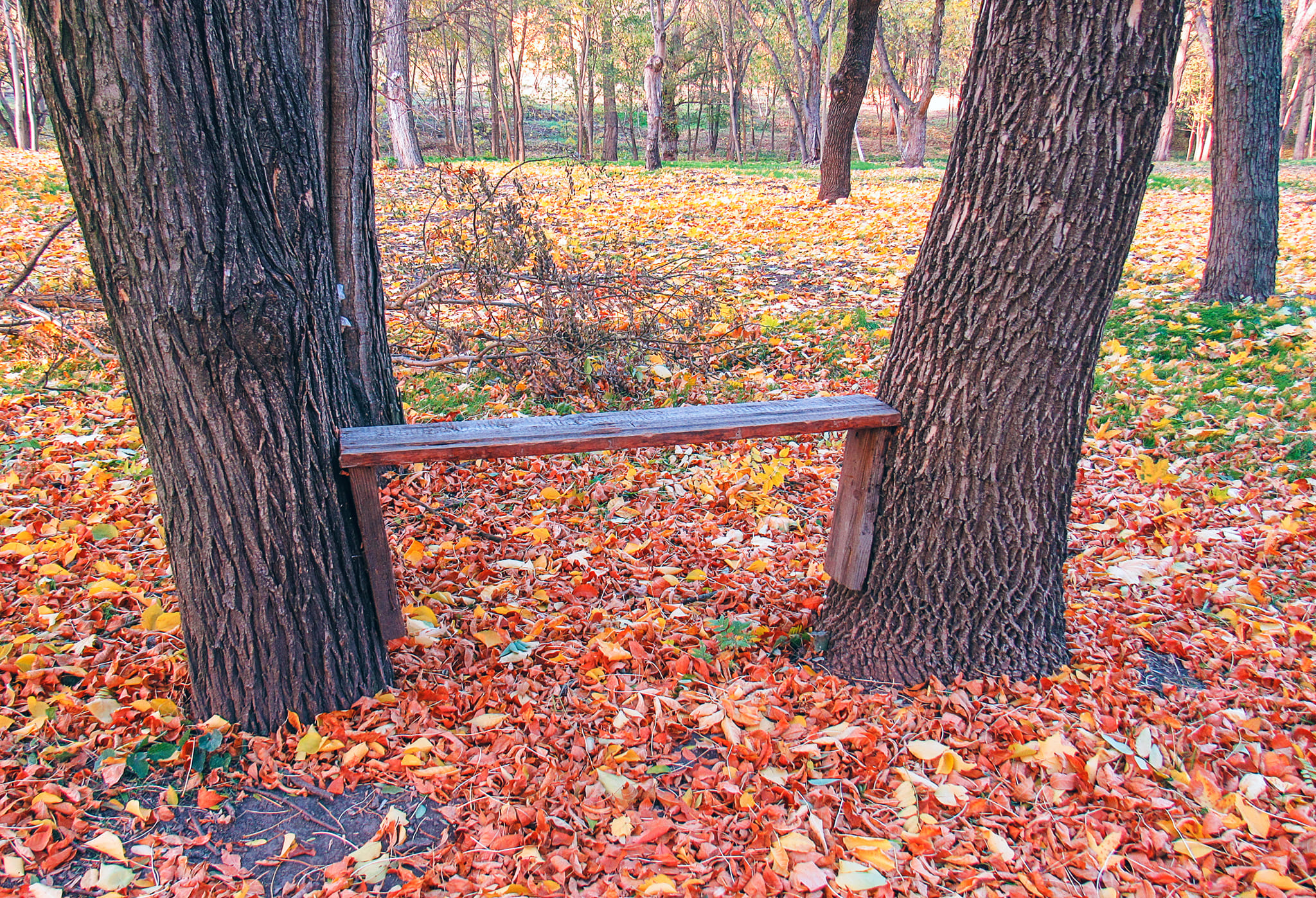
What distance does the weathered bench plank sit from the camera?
225cm

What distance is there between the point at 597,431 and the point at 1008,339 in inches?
47.1

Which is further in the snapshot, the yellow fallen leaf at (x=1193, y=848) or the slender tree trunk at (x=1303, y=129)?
the slender tree trunk at (x=1303, y=129)

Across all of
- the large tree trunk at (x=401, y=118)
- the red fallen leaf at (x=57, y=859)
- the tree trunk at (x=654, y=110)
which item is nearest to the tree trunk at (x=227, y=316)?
the red fallen leaf at (x=57, y=859)

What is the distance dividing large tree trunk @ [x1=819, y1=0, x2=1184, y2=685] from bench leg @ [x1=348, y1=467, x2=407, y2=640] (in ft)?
4.78

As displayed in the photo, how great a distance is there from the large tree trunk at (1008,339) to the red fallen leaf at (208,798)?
1.88m

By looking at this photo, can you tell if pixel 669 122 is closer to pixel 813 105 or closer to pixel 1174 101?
pixel 813 105

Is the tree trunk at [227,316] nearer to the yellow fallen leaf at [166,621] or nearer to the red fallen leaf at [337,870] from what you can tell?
the yellow fallen leaf at [166,621]

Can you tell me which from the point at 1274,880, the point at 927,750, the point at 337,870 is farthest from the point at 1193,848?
the point at 337,870

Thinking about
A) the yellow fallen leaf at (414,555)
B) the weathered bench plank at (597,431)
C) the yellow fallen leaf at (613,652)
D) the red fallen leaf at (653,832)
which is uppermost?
the weathered bench plank at (597,431)

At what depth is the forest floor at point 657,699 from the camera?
1.99 m

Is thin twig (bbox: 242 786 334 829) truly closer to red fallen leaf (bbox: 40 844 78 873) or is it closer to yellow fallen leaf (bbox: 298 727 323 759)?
yellow fallen leaf (bbox: 298 727 323 759)

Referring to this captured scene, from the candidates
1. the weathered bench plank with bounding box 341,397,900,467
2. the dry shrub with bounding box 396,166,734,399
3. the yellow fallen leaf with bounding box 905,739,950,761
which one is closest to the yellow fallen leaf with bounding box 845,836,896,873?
the yellow fallen leaf with bounding box 905,739,950,761

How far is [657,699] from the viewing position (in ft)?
8.32

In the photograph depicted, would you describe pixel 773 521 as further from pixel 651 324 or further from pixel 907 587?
pixel 651 324
